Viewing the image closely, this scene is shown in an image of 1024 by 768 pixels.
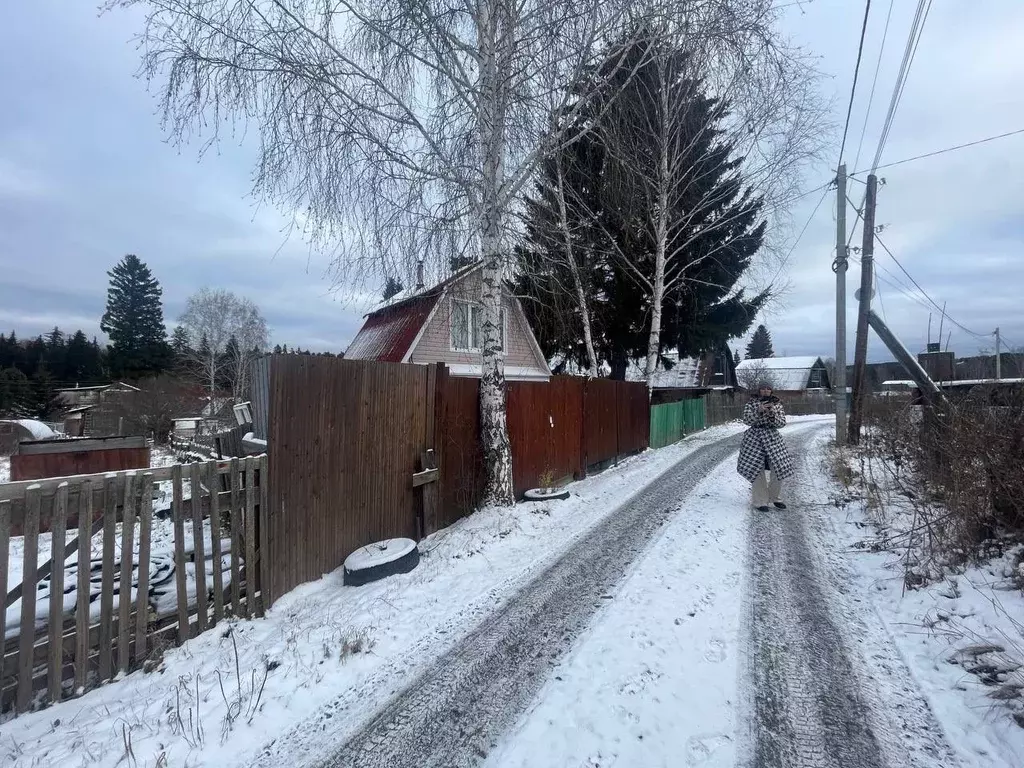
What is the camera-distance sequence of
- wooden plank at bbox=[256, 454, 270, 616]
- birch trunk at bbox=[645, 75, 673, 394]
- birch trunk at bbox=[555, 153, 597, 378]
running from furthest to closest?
birch trunk at bbox=[645, 75, 673, 394], birch trunk at bbox=[555, 153, 597, 378], wooden plank at bbox=[256, 454, 270, 616]

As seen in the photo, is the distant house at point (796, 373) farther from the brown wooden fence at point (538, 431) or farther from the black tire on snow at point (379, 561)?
the black tire on snow at point (379, 561)

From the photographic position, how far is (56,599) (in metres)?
2.71

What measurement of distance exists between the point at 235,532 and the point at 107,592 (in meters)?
0.88

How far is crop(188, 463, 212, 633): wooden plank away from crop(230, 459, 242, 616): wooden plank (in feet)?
0.69

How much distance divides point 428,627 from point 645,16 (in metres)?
6.79

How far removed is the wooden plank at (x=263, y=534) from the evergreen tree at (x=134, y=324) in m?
48.0

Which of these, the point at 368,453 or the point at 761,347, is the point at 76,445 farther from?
the point at 761,347

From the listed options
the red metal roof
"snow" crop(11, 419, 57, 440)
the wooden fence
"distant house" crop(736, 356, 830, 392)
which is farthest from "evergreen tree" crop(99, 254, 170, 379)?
"distant house" crop(736, 356, 830, 392)

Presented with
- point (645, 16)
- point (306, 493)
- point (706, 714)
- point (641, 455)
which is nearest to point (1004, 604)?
point (706, 714)

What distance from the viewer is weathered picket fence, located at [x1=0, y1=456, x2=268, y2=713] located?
2650 millimetres

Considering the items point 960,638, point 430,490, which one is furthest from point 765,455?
point 430,490

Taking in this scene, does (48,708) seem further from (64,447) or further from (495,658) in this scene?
(64,447)

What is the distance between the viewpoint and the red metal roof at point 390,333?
14.1 m

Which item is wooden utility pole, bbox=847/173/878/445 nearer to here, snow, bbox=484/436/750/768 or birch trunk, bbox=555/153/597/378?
birch trunk, bbox=555/153/597/378
